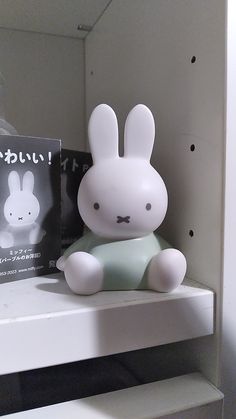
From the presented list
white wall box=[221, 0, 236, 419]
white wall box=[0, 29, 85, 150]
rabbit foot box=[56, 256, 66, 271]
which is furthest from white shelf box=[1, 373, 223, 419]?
white wall box=[0, 29, 85, 150]

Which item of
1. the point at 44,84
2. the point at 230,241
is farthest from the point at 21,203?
the point at 44,84

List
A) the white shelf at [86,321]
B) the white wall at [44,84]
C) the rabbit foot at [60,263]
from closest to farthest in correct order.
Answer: the white shelf at [86,321], the rabbit foot at [60,263], the white wall at [44,84]

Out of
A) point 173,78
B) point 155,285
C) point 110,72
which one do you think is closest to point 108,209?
point 155,285

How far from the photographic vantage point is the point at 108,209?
364 millimetres

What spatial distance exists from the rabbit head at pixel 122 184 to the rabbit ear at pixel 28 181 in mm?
62

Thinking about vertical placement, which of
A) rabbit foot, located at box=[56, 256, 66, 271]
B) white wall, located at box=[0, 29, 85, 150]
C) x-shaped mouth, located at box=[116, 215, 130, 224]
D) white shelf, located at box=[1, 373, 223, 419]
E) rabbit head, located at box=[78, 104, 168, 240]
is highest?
white wall, located at box=[0, 29, 85, 150]

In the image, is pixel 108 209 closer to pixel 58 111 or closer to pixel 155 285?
pixel 155 285

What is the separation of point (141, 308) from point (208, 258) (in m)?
0.09

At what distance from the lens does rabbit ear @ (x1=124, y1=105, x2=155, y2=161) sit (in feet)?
1.28

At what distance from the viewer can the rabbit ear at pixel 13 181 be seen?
1.30 feet

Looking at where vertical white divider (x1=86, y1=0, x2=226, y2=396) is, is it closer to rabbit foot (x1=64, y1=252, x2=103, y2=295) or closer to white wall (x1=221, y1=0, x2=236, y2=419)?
white wall (x1=221, y1=0, x2=236, y2=419)

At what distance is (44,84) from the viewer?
2.32 ft

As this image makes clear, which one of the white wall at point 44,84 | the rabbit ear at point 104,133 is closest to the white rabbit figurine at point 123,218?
the rabbit ear at point 104,133

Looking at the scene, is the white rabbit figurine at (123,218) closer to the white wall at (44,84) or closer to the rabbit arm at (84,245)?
the rabbit arm at (84,245)
